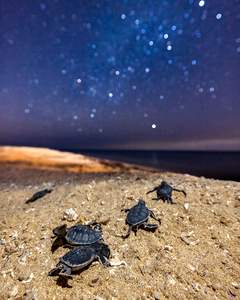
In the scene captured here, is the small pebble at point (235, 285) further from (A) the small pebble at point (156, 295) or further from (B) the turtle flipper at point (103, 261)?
(B) the turtle flipper at point (103, 261)

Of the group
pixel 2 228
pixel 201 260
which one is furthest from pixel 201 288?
pixel 2 228

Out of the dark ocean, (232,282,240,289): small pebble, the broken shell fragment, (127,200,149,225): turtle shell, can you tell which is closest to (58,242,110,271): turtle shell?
(127,200,149,225): turtle shell

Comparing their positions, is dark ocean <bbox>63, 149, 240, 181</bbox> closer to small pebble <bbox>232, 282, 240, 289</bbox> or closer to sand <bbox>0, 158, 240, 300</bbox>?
sand <bbox>0, 158, 240, 300</bbox>

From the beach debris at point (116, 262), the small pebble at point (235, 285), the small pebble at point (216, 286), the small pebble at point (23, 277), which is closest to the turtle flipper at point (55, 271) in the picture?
the small pebble at point (23, 277)

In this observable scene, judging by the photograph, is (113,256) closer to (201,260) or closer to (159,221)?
(159,221)

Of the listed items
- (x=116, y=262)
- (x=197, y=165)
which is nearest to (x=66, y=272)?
(x=116, y=262)

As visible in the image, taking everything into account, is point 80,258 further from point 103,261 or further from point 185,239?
point 185,239
